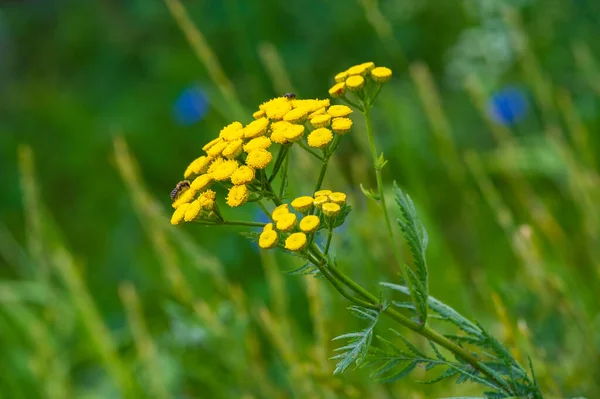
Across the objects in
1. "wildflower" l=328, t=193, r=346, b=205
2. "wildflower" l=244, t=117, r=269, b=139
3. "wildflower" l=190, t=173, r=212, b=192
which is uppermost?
"wildflower" l=244, t=117, r=269, b=139

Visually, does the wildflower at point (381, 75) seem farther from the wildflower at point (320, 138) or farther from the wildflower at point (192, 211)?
the wildflower at point (192, 211)

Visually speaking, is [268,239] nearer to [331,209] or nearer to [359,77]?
[331,209]

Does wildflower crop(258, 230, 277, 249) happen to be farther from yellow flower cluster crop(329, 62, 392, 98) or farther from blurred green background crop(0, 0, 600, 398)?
blurred green background crop(0, 0, 600, 398)

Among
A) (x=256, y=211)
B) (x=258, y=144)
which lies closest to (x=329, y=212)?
(x=258, y=144)

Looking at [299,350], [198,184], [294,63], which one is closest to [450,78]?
[294,63]

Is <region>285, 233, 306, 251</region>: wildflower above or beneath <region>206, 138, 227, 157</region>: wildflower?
beneath

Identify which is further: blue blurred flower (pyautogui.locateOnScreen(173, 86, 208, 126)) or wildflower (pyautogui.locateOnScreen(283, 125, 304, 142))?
blue blurred flower (pyautogui.locateOnScreen(173, 86, 208, 126))

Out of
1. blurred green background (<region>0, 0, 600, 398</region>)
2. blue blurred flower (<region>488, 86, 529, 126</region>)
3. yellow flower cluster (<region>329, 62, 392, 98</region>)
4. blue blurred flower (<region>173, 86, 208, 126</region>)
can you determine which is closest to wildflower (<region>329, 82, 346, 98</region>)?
yellow flower cluster (<region>329, 62, 392, 98</region>)
